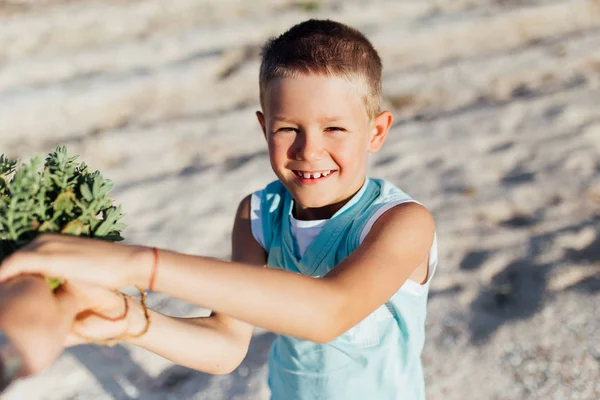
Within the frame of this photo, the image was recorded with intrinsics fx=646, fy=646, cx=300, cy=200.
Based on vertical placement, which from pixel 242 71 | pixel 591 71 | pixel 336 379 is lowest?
pixel 591 71

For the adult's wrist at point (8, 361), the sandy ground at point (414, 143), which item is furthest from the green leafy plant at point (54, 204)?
the sandy ground at point (414, 143)

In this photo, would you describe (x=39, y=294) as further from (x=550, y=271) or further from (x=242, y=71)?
(x=242, y=71)

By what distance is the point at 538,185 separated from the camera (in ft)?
15.5

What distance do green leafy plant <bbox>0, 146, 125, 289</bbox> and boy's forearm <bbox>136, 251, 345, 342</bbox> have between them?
24 cm

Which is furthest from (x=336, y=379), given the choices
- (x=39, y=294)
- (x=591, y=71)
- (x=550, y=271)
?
(x=591, y=71)

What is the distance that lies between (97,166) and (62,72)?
76.5 inches

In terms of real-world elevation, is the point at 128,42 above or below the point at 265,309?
below

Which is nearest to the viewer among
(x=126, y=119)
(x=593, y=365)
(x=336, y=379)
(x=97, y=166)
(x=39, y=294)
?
(x=39, y=294)

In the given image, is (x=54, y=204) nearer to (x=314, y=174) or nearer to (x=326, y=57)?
(x=314, y=174)

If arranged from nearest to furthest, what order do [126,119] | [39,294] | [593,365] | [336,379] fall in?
1. [39,294]
2. [336,379]
3. [593,365]
4. [126,119]

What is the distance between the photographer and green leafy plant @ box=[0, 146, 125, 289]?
1.44 meters

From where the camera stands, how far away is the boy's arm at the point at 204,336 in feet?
6.13

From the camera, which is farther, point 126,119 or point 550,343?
point 126,119

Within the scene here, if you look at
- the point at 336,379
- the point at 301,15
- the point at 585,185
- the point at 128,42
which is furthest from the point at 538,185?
the point at 128,42
